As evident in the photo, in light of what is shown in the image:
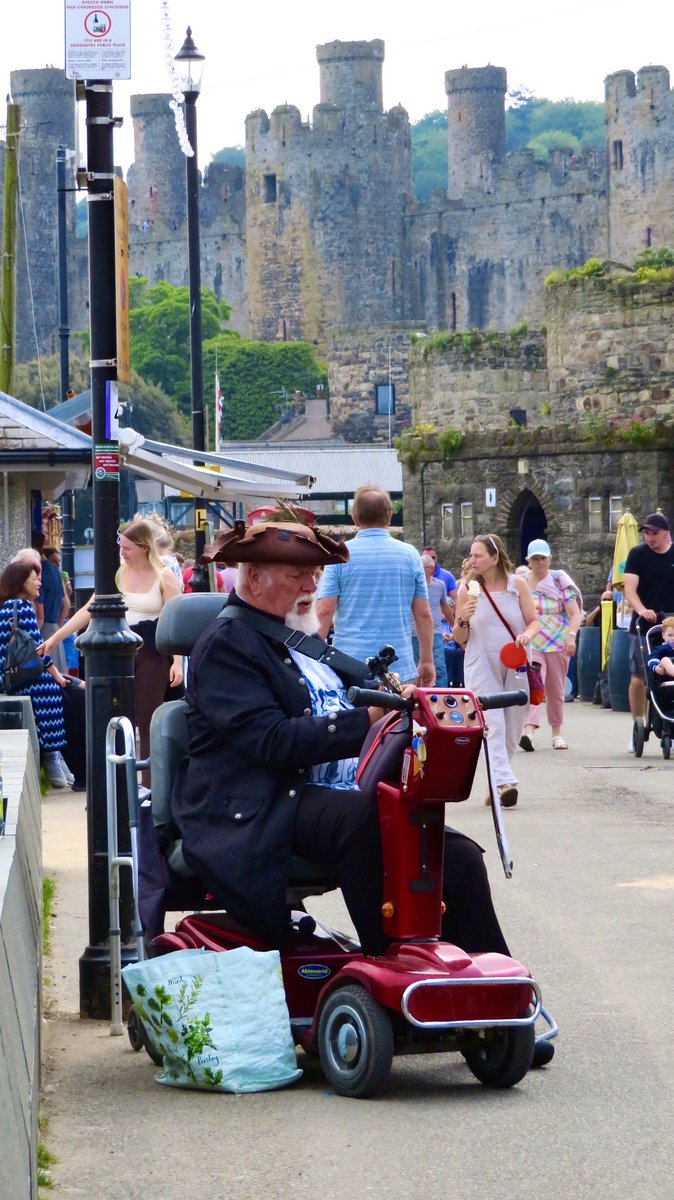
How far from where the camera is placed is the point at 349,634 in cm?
1071

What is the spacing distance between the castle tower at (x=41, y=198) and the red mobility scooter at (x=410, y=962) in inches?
3896

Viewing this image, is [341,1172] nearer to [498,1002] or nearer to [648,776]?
[498,1002]

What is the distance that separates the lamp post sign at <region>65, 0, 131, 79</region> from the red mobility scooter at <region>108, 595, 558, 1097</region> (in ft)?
8.07

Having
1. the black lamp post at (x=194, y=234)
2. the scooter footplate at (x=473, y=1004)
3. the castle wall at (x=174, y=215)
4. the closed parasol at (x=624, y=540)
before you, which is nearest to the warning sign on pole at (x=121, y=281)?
the scooter footplate at (x=473, y=1004)

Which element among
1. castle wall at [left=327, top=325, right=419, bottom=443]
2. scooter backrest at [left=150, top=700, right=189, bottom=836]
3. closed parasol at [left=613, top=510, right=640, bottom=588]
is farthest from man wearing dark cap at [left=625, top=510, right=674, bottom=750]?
castle wall at [left=327, top=325, right=419, bottom=443]

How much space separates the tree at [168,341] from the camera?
93.4 metres

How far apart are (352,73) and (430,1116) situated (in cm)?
9141

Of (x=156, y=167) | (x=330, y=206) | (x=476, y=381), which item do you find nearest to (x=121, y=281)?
(x=476, y=381)

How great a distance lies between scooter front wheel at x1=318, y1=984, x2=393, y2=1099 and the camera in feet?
18.8

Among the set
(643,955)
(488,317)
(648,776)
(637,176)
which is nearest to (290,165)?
(488,317)

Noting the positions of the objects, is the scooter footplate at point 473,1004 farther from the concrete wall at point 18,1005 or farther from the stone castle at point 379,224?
the stone castle at point 379,224

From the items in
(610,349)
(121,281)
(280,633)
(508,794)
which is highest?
(121,281)

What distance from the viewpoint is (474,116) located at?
349 feet

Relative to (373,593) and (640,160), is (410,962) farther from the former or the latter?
(640,160)
